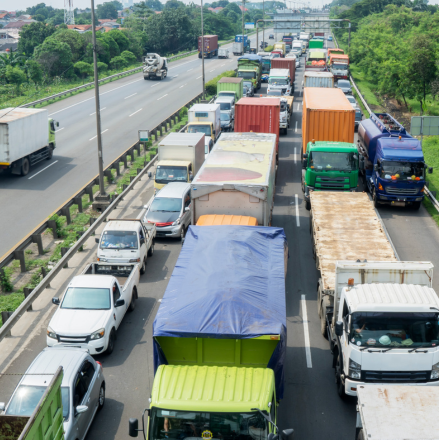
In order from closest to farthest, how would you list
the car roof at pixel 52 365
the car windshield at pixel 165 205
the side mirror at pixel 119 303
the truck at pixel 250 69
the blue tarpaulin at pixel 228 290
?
the blue tarpaulin at pixel 228 290
the car roof at pixel 52 365
the side mirror at pixel 119 303
the car windshield at pixel 165 205
the truck at pixel 250 69

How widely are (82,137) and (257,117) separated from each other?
47.0ft

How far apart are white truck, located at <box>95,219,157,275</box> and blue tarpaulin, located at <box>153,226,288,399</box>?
3971 millimetres

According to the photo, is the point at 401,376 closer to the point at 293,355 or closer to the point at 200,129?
the point at 293,355

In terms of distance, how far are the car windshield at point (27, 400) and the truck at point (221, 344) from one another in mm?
1517

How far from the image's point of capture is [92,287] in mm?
14359

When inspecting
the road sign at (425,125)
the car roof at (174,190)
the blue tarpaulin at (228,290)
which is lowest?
the car roof at (174,190)

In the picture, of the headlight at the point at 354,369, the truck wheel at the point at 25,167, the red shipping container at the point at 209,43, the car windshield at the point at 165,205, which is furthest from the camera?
the red shipping container at the point at 209,43

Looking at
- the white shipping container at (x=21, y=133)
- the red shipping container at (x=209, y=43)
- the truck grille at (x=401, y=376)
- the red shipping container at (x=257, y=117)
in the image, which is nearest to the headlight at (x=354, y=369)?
the truck grille at (x=401, y=376)

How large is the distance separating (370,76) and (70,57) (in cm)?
3410

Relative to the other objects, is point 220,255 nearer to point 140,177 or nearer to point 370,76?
point 140,177

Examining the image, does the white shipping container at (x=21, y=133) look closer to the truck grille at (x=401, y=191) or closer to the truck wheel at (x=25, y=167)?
the truck wheel at (x=25, y=167)

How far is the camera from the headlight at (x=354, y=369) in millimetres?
10750

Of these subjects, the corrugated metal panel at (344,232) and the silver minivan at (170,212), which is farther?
the silver minivan at (170,212)

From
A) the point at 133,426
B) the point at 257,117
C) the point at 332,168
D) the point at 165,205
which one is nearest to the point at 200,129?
the point at 257,117
